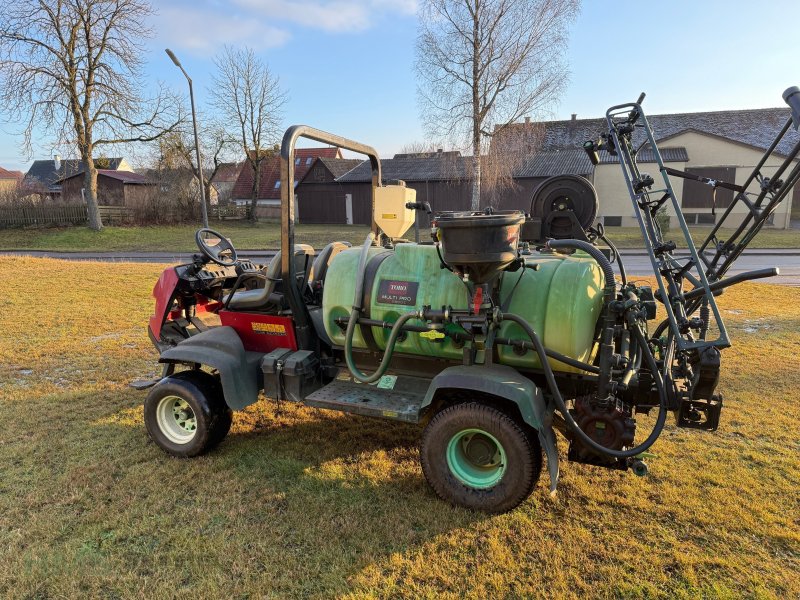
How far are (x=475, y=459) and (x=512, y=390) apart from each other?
61cm

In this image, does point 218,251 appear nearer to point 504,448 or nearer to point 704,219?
point 504,448

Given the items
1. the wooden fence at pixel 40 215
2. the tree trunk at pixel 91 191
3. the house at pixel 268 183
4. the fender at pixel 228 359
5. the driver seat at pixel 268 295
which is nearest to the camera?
the fender at pixel 228 359

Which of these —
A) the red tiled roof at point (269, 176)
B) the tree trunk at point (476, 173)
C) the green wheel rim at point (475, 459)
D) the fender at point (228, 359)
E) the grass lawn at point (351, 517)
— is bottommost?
the grass lawn at point (351, 517)

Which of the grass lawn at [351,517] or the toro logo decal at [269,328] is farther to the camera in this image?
the toro logo decal at [269,328]

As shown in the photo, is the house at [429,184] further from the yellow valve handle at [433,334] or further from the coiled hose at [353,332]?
the yellow valve handle at [433,334]

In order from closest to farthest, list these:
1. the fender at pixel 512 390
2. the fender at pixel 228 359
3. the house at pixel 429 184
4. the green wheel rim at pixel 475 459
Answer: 1. the fender at pixel 512 390
2. the green wheel rim at pixel 475 459
3. the fender at pixel 228 359
4. the house at pixel 429 184

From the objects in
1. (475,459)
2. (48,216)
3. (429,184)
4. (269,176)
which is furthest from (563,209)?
(269,176)

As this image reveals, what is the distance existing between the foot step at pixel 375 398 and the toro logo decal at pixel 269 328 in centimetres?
55

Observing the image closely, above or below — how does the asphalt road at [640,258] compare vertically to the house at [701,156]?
below

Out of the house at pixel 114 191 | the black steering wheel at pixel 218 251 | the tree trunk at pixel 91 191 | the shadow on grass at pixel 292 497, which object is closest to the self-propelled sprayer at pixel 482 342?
the shadow on grass at pixel 292 497

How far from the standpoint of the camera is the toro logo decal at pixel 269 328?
3.79 meters

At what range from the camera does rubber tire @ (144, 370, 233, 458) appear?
3.63m

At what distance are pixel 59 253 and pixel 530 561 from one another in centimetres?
2386

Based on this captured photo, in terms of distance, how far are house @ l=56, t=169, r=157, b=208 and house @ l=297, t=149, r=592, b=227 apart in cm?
1077
